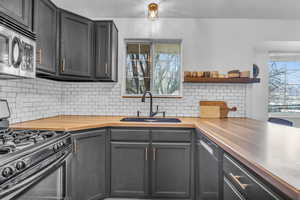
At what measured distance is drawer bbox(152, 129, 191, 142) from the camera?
7.17 feet

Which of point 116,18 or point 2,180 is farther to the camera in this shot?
point 116,18

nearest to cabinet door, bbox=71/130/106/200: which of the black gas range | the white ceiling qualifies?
the black gas range

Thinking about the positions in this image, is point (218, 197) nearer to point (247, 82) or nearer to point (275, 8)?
point (247, 82)

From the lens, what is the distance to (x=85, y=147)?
6.50ft

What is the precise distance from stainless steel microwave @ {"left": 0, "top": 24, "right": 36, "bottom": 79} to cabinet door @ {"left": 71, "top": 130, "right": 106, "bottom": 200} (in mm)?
728

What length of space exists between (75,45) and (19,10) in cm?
81

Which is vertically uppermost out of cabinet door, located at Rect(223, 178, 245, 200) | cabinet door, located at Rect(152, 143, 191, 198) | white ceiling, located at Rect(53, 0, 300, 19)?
white ceiling, located at Rect(53, 0, 300, 19)

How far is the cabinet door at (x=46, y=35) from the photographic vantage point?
6.13 feet

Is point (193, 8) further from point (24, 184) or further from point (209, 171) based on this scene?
point (24, 184)

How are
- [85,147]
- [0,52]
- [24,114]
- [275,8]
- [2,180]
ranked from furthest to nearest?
[275,8], [24,114], [85,147], [0,52], [2,180]

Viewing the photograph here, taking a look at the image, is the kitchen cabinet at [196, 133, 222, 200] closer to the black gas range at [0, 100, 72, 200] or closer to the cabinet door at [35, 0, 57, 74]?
the black gas range at [0, 100, 72, 200]

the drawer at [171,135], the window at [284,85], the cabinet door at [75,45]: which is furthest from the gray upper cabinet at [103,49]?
the window at [284,85]

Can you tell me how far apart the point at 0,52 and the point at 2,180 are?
847 mm

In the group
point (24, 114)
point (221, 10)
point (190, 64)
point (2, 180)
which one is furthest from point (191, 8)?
point (2, 180)
